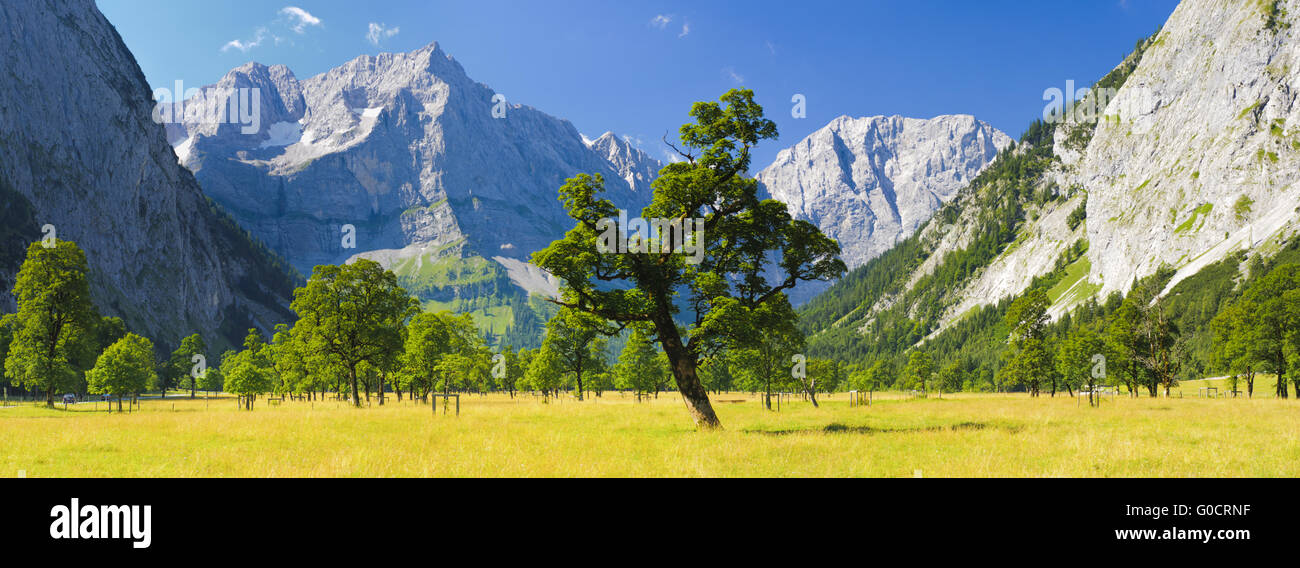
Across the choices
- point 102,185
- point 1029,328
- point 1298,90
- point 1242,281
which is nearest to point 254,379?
point 1029,328

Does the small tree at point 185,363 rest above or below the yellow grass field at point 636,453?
below

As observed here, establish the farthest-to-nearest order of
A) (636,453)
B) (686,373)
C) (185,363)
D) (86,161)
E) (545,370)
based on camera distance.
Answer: (86,161) < (185,363) < (545,370) < (686,373) < (636,453)

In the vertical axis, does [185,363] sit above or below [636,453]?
below

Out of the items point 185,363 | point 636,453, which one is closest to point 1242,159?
point 636,453

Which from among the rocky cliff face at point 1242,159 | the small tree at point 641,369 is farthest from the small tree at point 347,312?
the rocky cliff face at point 1242,159

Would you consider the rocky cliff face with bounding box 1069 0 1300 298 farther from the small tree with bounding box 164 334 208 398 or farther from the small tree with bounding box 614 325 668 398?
the small tree with bounding box 164 334 208 398

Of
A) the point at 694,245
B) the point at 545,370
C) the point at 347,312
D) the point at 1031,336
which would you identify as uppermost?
the point at 694,245

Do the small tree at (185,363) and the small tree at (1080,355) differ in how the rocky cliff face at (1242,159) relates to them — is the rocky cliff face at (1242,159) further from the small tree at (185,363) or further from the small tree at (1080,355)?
the small tree at (185,363)

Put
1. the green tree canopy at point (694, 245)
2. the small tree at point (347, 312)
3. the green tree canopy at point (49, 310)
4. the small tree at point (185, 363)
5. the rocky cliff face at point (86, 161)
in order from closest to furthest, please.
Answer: the green tree canopy at point (694, 245) < the green tree canopy at point (49, 310) < the small tree at point (347, 312) < the small tree at point (185, 363) < the rocky cliff face at point (86, 161)

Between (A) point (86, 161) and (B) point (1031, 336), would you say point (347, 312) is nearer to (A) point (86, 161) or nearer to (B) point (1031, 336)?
(B) point (1031, 336)

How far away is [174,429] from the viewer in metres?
22.6

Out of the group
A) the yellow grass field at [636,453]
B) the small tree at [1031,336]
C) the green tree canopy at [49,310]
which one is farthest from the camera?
the small tree at [1031,336]

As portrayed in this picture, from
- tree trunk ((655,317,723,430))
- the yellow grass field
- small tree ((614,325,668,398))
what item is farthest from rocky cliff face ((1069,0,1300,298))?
tree trunk ((655,317,723,430))
